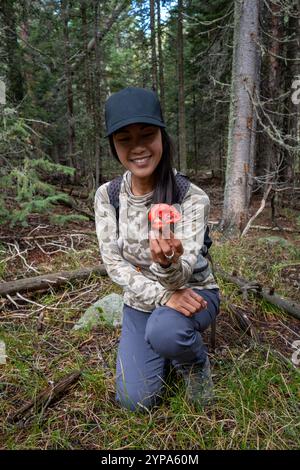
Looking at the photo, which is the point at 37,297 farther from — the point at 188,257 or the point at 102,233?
the point at 188,257

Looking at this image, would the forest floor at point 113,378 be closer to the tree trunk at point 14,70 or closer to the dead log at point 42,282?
the dead log at point 42,282

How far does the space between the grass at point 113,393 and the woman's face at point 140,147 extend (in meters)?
1.55

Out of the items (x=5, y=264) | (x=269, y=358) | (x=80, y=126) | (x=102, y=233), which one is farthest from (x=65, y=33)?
(x=269, y=358)

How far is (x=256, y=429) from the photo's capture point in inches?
86.6

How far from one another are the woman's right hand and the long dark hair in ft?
2.06

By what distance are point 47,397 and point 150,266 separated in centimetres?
119

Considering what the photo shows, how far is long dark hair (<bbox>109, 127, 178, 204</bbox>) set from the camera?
2.52 meters

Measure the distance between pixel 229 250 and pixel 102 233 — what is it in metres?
3.16

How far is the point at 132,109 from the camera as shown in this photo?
2.28 metres

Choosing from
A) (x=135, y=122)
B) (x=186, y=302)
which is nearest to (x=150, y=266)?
(x=186, y=302)

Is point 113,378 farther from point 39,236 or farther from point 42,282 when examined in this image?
point 39,236

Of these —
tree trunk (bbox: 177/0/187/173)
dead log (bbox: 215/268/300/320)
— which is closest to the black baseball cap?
dead log (bbox: 215/268/300/320)

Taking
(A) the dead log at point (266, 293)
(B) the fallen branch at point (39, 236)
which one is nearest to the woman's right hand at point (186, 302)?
(A) the dead log at point (266, 293)

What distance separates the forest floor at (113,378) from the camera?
2.23m
